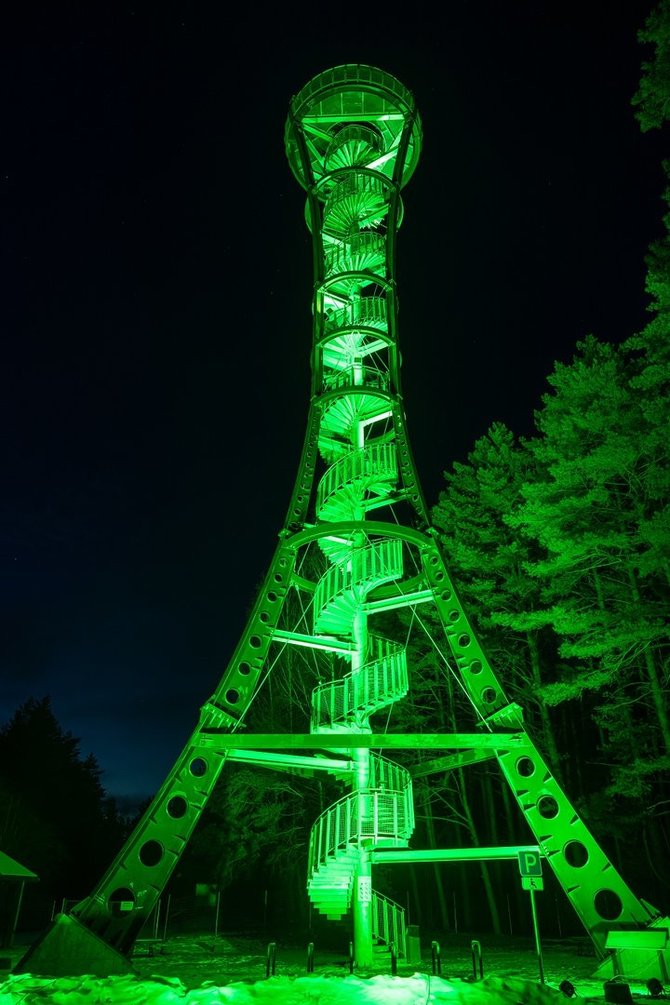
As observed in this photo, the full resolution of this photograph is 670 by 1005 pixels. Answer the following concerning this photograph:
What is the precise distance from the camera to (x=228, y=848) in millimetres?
24000

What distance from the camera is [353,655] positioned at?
16625 millimetres

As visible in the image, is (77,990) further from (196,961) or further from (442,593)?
(442,593)

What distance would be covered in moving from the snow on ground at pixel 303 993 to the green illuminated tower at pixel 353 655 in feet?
5.85

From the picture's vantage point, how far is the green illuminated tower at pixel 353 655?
37.1 ft

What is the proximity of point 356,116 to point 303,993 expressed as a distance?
2421 centimetres

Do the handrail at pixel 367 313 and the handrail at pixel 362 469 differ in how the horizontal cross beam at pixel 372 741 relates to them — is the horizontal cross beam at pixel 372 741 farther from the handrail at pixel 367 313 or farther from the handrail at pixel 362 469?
the handrail at pixel 367 313

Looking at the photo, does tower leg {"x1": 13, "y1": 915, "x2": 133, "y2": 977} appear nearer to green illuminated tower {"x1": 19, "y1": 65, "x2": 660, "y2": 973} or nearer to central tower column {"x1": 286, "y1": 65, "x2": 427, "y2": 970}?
green illuminated tower {"x1": 19, "y1": 65, "x2": 660, "y2": 973}

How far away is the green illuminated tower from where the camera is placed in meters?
11.3

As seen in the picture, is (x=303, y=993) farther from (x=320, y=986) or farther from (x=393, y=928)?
(x=393, y=928)

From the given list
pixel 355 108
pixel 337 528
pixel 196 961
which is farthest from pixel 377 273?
pixel 196 961

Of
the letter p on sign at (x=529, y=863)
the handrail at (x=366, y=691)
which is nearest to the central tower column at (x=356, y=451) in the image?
the handrail at (x=366, y=691)

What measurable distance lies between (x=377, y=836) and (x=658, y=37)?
14594 mm

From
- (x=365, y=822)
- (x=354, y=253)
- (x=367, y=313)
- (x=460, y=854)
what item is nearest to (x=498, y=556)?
(x=367, y=313)

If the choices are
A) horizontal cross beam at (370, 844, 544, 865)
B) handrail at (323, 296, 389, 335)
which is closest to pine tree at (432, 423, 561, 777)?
handrail at (323, 296, 389, 335)
